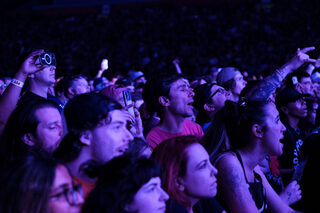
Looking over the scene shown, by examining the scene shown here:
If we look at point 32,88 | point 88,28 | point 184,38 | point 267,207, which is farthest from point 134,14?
point 267,207

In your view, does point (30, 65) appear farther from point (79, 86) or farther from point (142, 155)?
point (79, 86)

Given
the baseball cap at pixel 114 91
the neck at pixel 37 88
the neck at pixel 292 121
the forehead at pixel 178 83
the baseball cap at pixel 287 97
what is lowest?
the neck at pixel 292 121

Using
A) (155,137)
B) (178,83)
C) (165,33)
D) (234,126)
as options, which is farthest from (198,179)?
(165,33)

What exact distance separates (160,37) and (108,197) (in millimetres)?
14897

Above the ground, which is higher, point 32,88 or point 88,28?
point 32,88

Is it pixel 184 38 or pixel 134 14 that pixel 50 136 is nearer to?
pixel 184 38

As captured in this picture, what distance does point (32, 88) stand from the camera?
3539mm

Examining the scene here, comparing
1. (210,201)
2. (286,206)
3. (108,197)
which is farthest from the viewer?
(286,206)

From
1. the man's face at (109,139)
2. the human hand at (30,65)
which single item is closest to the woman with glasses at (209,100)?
the human hand at (30,65)

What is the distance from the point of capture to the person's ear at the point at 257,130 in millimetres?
2666

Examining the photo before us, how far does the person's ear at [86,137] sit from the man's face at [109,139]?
0.02 meters

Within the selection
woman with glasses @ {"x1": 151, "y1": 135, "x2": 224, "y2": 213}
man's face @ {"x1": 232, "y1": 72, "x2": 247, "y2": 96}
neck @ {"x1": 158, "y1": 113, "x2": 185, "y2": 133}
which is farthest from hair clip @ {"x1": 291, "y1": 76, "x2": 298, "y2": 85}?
woman with glasses @ {"x1": 151, "y1": 135, "x2": 224, "y2": 213}

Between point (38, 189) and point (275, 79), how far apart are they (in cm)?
247

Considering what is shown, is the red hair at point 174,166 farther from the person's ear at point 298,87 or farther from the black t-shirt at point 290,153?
the person's ear at point 298,87
